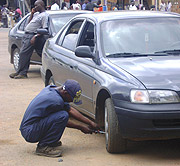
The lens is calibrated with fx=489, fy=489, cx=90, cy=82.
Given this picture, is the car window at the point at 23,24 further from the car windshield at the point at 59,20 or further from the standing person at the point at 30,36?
the car windshield at the point at 59,20

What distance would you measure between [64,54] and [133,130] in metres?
2.53

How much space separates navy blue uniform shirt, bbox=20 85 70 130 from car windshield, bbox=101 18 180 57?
1.00m

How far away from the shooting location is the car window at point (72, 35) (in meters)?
7.22

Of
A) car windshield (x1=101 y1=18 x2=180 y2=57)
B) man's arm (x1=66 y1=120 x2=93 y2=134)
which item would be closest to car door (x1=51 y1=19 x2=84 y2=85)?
car windshield (x1=101 y1=18 x2=180 y2=57)

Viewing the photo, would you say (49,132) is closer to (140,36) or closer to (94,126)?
(94,126)

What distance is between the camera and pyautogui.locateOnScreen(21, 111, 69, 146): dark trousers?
5.50 metres

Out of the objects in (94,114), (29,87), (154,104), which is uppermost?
(154,104)

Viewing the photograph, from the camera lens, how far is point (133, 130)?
16.7ft

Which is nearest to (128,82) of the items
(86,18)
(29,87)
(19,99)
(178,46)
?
(178,46)

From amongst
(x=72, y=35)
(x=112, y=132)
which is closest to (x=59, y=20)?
(x=72, y=35)

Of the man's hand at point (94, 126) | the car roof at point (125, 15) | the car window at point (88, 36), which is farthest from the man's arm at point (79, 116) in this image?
the car roof at point (125, 15)

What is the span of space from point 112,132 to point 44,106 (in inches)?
32.1

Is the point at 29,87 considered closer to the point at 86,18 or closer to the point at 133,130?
the point at 86,18

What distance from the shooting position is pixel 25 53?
12031mm
